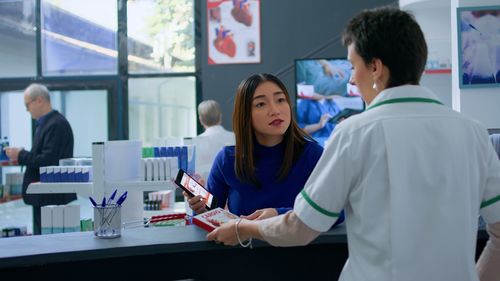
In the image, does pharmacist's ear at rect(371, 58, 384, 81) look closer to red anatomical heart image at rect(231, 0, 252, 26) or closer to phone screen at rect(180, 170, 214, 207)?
phone screen at rect(180, 170, 214, 207)

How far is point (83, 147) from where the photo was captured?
8086mm

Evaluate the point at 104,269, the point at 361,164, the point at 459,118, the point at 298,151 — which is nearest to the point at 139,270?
the point at 104,269

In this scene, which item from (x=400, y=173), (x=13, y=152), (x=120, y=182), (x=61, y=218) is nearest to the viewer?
(x=400, y=173)

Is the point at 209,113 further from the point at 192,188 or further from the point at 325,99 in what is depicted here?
the point at 192,188

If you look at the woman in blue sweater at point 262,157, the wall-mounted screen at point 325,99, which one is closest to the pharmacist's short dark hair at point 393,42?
the woman in blue sweater at point 262,157

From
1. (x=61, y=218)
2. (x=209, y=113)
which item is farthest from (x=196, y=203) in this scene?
(x=209, y=113)

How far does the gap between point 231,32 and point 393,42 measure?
649cm

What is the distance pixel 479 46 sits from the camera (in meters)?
4.98

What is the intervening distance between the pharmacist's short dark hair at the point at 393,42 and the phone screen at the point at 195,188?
989mm

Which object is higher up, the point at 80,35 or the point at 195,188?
the point at 80,35

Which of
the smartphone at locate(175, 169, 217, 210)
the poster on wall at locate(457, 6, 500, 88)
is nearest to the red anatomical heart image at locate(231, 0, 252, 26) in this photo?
the poster on wall at locate(457, 6, 500, 88)

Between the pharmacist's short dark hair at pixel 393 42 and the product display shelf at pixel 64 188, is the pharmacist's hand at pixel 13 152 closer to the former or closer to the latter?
the product display shelf at pixel 64 188

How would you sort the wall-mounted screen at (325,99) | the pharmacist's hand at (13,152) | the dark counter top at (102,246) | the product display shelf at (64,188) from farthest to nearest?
the wall-mounted screen at (325,99) → the pharmacist's hand at (13,152) → the product display shelf at (64,188) → the dark counter top at (102,246)

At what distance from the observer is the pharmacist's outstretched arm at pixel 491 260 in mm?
1620
